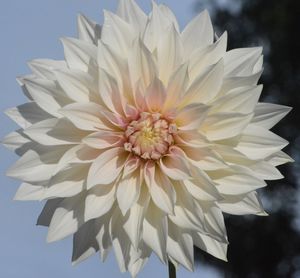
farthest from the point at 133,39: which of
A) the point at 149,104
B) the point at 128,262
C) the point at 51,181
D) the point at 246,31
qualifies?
the point at 246,31

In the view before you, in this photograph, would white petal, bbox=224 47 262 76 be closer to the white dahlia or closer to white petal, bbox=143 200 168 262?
the white dahlia

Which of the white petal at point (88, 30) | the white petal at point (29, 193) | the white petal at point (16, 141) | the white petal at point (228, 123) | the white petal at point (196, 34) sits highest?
the white petal at point (88, 30)

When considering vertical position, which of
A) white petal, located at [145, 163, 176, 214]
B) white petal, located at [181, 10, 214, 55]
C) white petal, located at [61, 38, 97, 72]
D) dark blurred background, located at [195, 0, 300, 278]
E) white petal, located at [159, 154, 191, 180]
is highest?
white petal, located at [61, 38, 97, 72]

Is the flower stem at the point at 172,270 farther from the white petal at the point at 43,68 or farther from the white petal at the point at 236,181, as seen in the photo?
the white petal at the point at 43,68

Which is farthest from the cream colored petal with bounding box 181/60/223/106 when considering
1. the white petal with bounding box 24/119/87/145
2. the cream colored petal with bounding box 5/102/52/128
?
the cream colored petal with bounding box 5/102/52/128

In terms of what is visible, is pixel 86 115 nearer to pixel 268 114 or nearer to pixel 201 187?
pixel 201 187

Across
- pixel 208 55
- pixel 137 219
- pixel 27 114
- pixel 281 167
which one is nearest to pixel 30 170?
pixel 27 114

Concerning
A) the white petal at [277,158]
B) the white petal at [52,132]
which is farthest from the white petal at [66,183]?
the white petal at [277,158]

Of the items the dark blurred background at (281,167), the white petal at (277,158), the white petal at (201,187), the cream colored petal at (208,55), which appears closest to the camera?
the white petal at (201,187)
